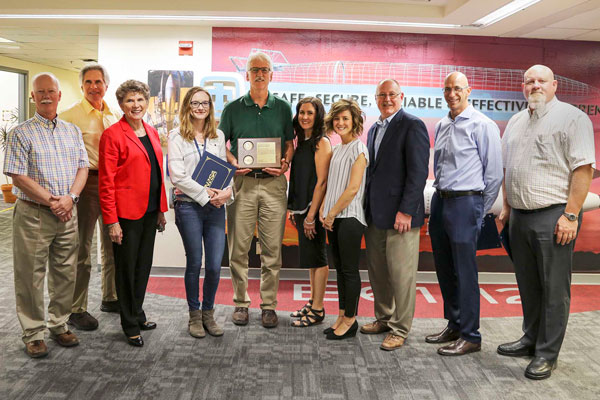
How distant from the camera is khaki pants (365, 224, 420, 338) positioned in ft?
11.2

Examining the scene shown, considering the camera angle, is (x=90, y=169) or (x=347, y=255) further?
(x=90, y=169)

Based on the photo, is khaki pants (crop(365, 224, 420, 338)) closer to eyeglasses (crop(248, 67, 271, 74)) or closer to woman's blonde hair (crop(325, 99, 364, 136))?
woman's blonde hair (crop(325, 99, 364, 136))

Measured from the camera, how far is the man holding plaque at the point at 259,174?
3.75m

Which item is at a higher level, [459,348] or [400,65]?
[400,65]

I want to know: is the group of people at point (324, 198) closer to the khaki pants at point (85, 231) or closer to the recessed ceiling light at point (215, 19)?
the khaki pants at point (85, 231)

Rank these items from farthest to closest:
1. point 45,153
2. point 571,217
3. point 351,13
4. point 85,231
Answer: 1. point 351,13
2. point 85,231
3. point 45,153
4. point 571,217

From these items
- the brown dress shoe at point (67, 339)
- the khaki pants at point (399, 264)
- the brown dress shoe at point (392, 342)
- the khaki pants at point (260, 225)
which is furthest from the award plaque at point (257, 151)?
the brown dress shoe at point (67, 339)

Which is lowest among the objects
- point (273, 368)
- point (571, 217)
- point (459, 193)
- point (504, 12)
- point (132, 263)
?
point (273, 368)

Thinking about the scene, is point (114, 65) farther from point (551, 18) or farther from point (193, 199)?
point (551, 18)

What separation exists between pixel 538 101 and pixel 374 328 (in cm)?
181

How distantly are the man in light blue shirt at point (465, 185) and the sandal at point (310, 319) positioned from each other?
3.03 feet

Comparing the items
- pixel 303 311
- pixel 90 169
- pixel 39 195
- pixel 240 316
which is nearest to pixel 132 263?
pixel 39 195

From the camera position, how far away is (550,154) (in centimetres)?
Answer: 302

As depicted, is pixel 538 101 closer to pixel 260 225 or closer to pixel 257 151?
pixel 257 151
